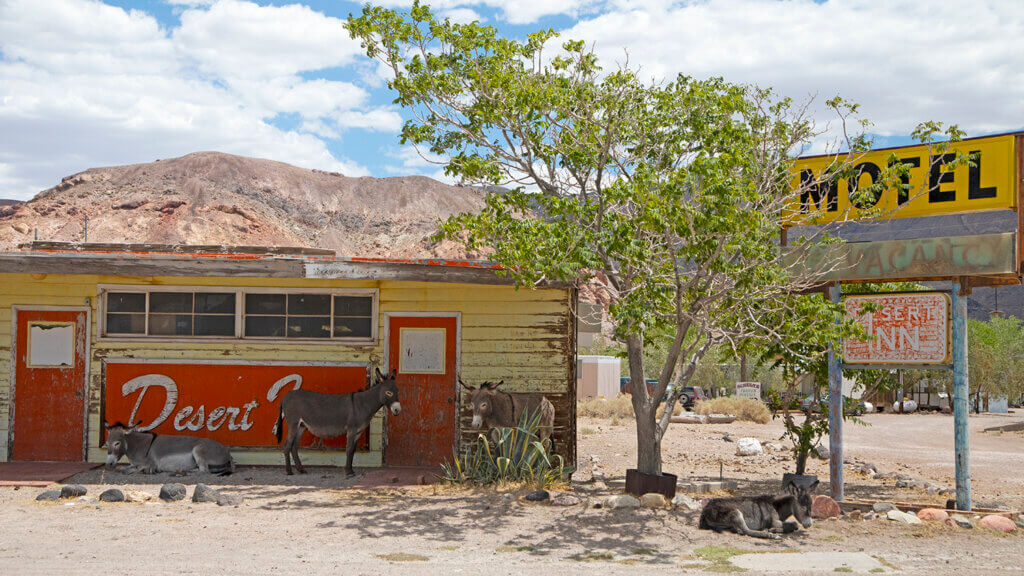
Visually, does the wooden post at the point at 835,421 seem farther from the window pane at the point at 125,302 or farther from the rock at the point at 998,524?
the window pane at the point at 125,302

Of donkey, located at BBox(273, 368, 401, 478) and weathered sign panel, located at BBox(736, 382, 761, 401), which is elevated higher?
donkey, located at BBox(273, 368, 401, 478)

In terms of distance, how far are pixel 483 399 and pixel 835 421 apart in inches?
178

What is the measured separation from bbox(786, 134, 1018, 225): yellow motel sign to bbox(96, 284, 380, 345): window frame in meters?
6.20

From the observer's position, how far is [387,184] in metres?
84.8

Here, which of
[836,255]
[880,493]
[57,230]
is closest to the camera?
[836,255]

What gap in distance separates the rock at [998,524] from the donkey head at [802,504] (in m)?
1.86

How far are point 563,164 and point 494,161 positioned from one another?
974 mm

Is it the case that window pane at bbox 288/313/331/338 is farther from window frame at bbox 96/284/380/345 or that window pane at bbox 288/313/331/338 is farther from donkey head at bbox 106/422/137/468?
donkey head at bbox 106/422/137/468

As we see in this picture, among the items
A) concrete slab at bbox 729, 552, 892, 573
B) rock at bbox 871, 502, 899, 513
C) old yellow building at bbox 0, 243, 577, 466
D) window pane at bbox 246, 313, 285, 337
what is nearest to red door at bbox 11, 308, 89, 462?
old yellow building at bbox 0, 243, 577, 466

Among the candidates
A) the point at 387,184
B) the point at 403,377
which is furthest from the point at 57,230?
the point at 403,377

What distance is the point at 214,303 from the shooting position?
12242 millimetres

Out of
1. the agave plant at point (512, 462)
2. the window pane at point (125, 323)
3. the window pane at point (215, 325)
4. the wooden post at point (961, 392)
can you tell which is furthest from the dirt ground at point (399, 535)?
the window pane at point (125, 323)

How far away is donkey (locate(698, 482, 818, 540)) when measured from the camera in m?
8.16

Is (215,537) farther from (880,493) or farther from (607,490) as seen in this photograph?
(880,493)
